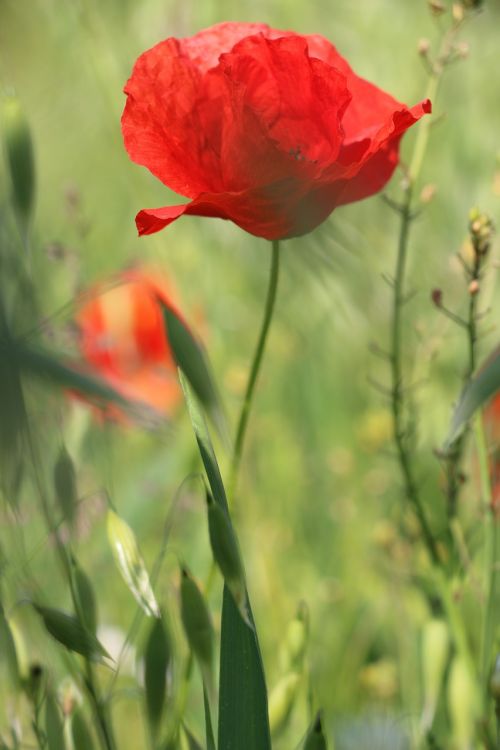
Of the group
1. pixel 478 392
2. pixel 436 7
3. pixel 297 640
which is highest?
pixel 436 7

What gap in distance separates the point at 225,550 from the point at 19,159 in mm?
216

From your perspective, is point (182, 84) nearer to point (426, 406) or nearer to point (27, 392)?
point (27, 392)

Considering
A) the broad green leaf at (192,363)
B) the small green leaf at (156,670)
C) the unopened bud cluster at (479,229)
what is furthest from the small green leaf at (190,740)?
the unopened bud cluster at (479,229)

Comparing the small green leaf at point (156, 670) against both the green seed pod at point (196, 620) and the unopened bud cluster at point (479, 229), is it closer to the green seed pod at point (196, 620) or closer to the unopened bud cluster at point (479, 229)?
the green seed pod at point (196, 620)

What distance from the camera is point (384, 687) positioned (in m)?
0.78

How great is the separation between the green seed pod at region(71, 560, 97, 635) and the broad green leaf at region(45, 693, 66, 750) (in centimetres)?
3

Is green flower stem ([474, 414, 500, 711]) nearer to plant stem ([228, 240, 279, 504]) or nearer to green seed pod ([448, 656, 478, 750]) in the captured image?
green seed pod ([448, 656, 478, 750])

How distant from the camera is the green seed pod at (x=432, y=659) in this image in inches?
21.7

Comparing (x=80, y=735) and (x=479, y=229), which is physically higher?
(x=479, y=229)

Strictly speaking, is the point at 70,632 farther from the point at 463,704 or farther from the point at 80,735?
the point at 463,704

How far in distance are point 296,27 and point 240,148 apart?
1.00m

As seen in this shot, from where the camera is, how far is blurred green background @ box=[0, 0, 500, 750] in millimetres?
757

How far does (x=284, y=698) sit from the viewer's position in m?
0.50

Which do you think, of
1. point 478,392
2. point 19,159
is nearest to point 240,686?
point 478,392
